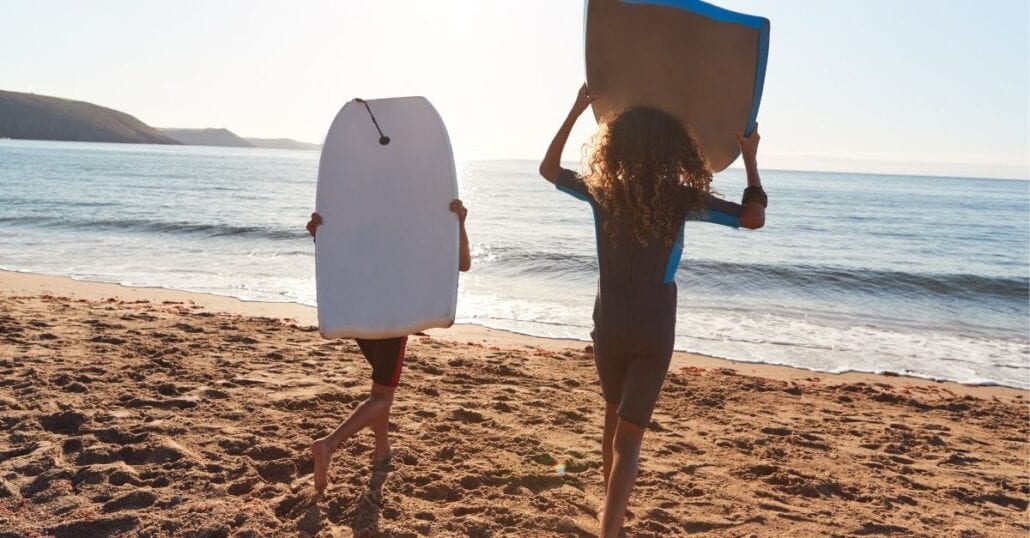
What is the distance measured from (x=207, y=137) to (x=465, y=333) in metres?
167

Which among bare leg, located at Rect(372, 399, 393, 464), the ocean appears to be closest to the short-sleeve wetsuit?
bare leg, located at Rect(372, 399, 393, 464)

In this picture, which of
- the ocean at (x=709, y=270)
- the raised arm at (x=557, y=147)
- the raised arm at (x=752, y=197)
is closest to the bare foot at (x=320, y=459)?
the raised arm at (x=557, y=147)

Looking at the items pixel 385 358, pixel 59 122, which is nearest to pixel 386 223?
pixel 385 358

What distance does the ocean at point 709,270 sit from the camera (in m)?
8.42

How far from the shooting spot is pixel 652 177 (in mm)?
2383

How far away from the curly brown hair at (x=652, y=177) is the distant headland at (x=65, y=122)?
395 feet

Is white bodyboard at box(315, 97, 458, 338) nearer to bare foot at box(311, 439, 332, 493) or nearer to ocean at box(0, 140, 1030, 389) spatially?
bare foot at box(311, 439, 332, 493)

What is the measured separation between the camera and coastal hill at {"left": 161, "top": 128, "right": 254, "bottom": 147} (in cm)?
15562

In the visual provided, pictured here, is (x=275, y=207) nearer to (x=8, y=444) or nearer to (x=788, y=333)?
(x=788, y=333)

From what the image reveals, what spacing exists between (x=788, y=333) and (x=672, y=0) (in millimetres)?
6882

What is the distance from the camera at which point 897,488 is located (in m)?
3.86

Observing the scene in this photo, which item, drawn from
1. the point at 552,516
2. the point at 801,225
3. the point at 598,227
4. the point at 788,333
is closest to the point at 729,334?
the point at 788,333

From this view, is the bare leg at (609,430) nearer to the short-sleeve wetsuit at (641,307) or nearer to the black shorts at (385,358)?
the short-sleeve wetsuit at (641,307)

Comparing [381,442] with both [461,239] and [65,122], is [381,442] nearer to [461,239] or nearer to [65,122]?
[461,239]
